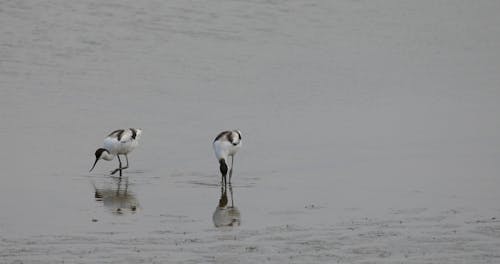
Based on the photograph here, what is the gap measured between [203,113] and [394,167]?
522cm

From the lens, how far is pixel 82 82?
968 inches

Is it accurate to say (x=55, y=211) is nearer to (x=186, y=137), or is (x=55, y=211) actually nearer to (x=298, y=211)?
(x=298, y=211)

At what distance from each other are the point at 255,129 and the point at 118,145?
371 centimetres

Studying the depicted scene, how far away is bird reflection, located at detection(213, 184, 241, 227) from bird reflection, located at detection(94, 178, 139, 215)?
1.10 metres

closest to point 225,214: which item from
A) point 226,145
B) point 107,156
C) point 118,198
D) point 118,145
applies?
point 118,198

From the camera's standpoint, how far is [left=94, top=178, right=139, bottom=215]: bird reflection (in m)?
14.4

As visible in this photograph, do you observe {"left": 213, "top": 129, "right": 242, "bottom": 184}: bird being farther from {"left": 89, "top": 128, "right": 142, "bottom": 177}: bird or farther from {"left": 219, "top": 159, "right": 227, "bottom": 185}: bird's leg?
{"left": 89, "top": 128, "right": 142, "bottom": 177}: bird

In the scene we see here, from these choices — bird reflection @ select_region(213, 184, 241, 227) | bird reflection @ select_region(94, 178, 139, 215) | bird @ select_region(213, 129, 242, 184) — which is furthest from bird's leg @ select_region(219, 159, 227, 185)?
bird reflection @ select_region(94, 178, 139, 215)

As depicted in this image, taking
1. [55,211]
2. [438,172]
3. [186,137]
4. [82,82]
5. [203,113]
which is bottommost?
[55,211]

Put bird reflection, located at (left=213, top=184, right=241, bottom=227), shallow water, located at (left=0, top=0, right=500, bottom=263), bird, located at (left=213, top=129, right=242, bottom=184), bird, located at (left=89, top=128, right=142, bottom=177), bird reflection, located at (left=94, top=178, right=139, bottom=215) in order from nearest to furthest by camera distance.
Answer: shallow water, located at (left=0, top=0, right=500, bottom=263) < bird reflection, located at (left=213, top=184, right=241, bottom=227) < bird reflection, located at (left=94, top=178, right=139, bottom=215) < bird, located at (left=213, top=129, right=242, bottom=184) < bird, located at (left=89, top=128, right=142, bottom=177)

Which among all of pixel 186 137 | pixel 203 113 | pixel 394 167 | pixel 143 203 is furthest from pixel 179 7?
pixel 143 203

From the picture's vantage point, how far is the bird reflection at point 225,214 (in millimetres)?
13781

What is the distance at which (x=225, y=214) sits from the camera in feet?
47.3

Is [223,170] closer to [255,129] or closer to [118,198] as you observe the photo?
[118,198]
